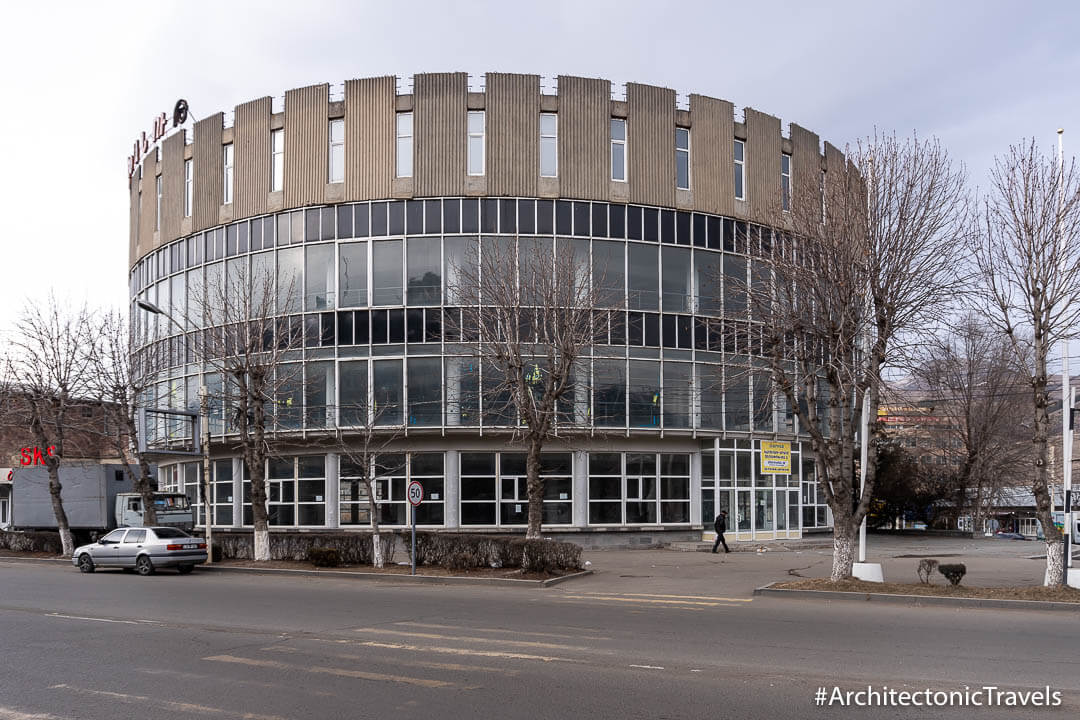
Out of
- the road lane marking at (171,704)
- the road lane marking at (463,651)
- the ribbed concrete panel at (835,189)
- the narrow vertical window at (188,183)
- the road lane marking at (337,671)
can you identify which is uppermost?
the narrow vertical window at (188,183)

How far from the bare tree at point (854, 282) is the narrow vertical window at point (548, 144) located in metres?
17.8

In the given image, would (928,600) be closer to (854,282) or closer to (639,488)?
(854,282)

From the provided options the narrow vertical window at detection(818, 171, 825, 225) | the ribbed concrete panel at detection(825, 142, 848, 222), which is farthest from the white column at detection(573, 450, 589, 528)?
the ribbed concrete panel at detection(825, 142, 848, 222)

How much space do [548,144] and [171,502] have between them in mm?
22055

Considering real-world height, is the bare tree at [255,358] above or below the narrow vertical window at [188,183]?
below

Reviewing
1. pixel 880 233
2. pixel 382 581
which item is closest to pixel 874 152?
pixel 880 233

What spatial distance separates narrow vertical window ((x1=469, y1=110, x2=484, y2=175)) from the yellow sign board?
54.9 ft

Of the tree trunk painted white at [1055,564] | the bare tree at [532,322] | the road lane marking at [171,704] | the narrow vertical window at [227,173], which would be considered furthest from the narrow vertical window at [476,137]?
the road lane marking at [171,704]

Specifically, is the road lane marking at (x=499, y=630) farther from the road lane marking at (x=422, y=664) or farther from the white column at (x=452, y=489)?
the white column at (x=452, y=489)

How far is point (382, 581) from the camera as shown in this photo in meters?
24.6

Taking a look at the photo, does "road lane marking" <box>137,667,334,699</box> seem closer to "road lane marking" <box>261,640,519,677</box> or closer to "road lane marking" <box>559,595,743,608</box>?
"road lane marking" <box>261,640,519,677</box>

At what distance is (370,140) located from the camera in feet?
126

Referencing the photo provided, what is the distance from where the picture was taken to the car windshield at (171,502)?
1531 inches

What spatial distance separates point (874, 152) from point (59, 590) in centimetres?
2112
